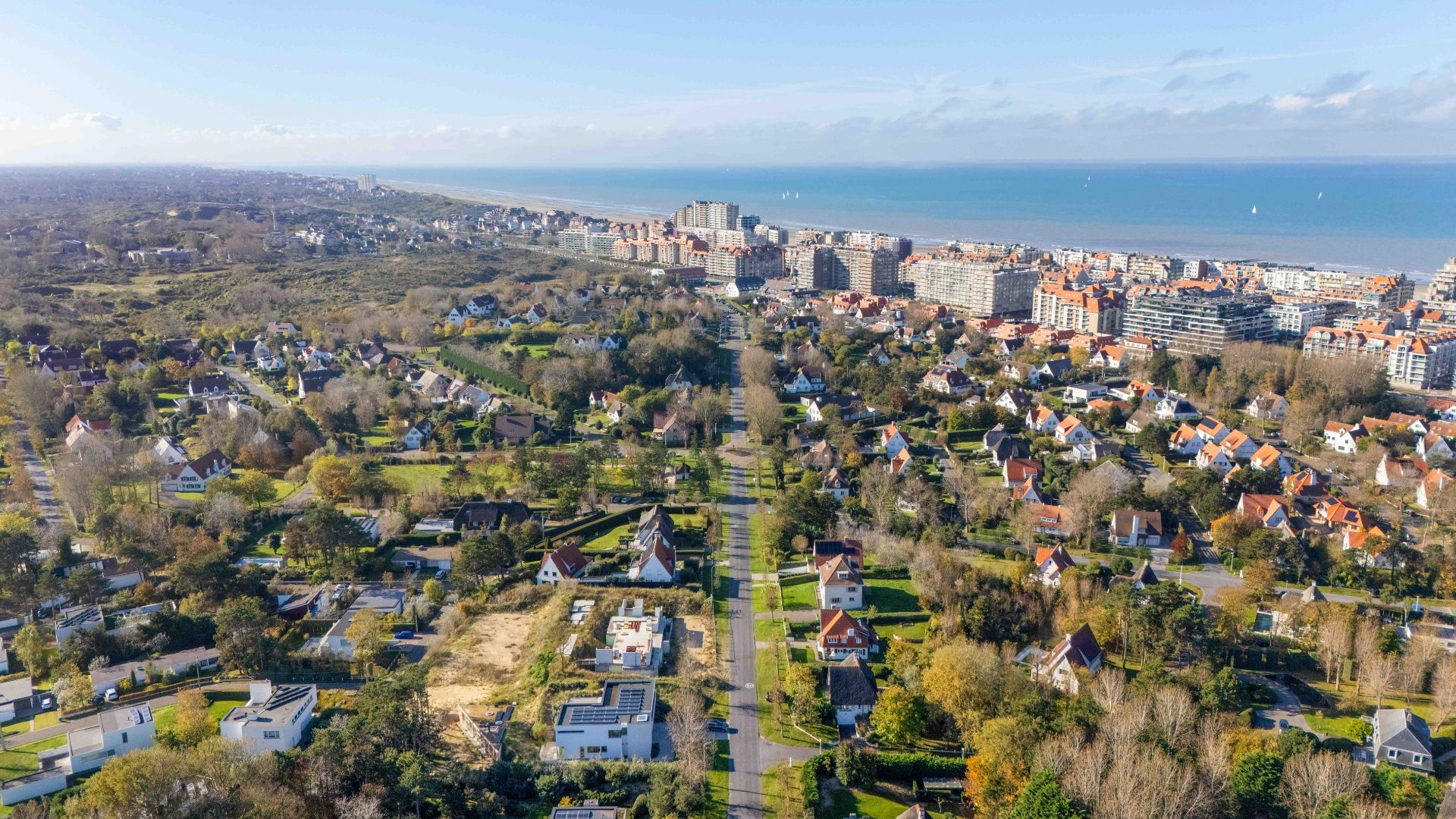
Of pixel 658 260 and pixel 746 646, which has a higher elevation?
pixel 658 260

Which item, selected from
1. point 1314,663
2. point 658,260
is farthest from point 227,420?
point 658,260

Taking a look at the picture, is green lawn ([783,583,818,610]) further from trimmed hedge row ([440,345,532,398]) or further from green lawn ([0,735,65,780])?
trimmed hedge row ([440,345,532,398])

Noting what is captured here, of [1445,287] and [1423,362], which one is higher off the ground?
[1445,287]

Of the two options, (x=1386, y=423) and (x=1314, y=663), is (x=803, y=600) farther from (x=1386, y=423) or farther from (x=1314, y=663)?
(x=1386, y=423)

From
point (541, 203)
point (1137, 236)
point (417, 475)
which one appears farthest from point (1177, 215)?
point (417, 475)

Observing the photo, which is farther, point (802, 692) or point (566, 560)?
point (566, 560)

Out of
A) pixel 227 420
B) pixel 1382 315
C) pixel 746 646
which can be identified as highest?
pixel 1382 315

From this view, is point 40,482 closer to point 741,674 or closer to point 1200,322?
point 741,674

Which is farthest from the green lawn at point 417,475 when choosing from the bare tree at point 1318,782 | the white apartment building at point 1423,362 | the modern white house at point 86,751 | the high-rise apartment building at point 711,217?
the high-rise apartment building at point 711,217
